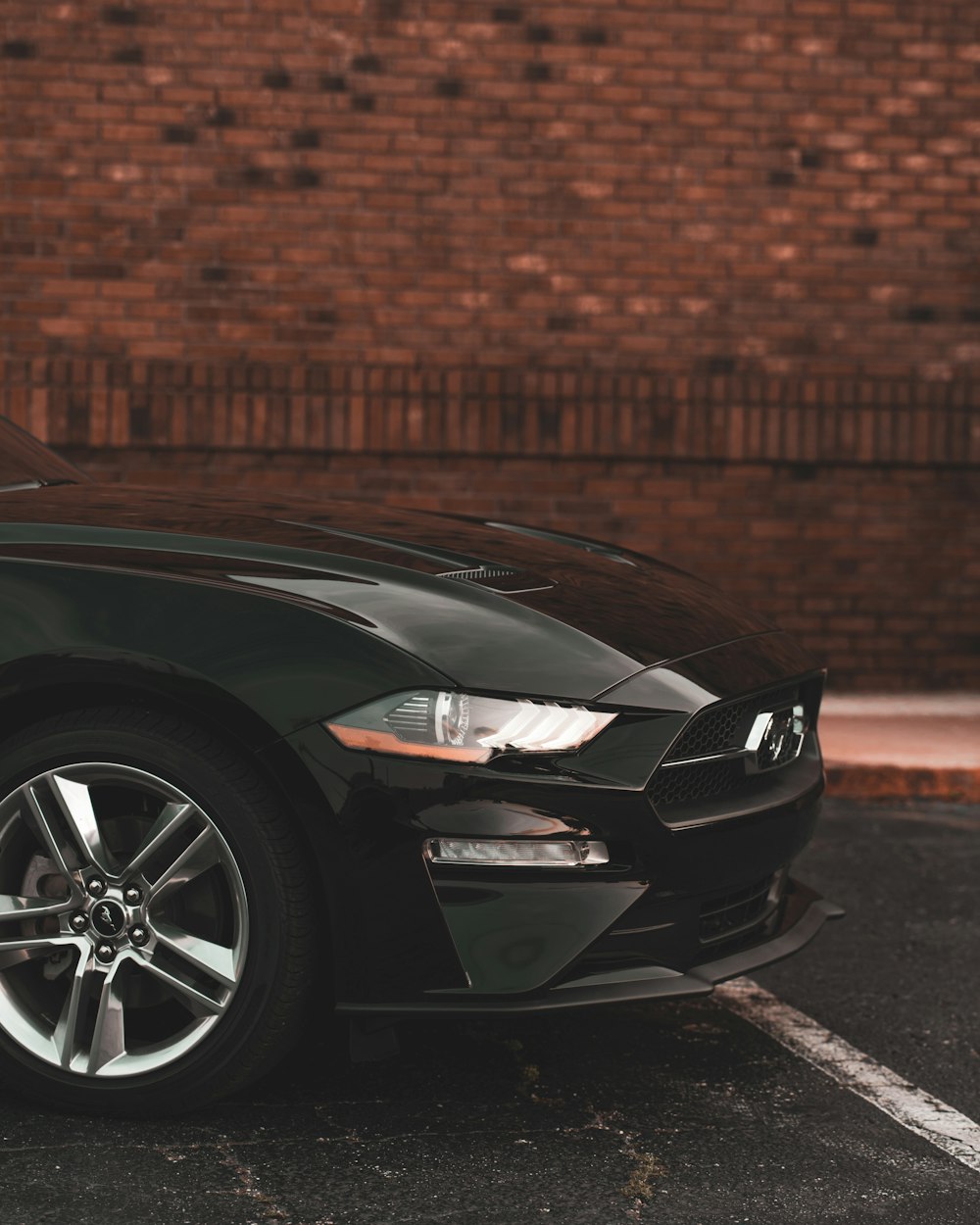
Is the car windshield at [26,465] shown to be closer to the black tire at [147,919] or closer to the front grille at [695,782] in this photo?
the black tire at [147,919]

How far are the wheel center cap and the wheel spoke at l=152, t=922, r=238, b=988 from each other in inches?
2.7

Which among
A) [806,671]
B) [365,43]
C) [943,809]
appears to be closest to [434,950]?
[806,671]

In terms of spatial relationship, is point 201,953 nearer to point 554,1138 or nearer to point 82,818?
point 82,818

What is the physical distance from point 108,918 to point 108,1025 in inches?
7.6

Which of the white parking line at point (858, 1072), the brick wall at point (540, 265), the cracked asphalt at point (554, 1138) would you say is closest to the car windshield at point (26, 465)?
the cracked asphalt at point (554, 1138)

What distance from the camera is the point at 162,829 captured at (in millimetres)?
2805

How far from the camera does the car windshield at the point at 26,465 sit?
12.3 feet

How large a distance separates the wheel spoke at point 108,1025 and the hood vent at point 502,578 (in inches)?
39.2

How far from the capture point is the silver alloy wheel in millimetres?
2803

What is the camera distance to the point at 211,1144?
2.77m

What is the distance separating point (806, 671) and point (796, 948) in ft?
2.13

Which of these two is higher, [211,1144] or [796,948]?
[796,948]

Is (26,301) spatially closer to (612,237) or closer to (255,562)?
(612,237)

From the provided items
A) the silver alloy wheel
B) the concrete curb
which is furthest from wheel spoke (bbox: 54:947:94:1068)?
the concrete curb
